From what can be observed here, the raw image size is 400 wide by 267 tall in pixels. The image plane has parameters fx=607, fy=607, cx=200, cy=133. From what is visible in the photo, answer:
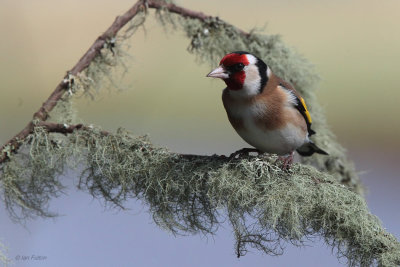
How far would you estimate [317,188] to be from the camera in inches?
76.7

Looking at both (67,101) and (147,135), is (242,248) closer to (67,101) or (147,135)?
(147,135)

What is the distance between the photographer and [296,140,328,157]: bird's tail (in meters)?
2.78

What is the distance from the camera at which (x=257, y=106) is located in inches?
91.9

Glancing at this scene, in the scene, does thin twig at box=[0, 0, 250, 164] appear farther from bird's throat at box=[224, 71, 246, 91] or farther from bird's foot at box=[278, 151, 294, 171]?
bird's foot at box=[278, 151, 294, 171]

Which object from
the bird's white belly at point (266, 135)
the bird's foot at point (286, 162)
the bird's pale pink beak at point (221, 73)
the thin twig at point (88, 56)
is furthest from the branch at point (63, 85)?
the bird's foot at point (286, 162)

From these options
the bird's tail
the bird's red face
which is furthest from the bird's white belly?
the bird's tail

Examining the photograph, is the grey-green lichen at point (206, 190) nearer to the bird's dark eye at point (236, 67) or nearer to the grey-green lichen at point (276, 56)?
the bird's dark eye at point (236, 67)

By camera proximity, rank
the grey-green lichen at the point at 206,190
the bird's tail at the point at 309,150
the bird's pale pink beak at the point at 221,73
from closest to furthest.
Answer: the grey-green lichen at the point at 206,190, the bird's pale pink beak at the point at 221,73, the bird's tail at the point at 309,150

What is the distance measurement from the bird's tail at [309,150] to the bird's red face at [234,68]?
0.59 meters

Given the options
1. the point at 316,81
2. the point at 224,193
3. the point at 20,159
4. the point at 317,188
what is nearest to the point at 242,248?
the point at 224,193

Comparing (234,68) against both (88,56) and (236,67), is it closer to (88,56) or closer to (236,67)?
(236,67)

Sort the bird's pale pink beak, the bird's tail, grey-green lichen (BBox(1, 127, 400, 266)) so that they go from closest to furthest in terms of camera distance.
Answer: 1. grey-green lichen (BBox(1, 127, 400, 266))
2. the bird's pale pink beak
3. the bird's tail

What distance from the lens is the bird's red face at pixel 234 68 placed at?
2314mm

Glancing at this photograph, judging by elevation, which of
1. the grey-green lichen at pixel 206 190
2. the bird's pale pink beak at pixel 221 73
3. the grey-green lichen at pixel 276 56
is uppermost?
the grey-green lichen at pixel 276 56
